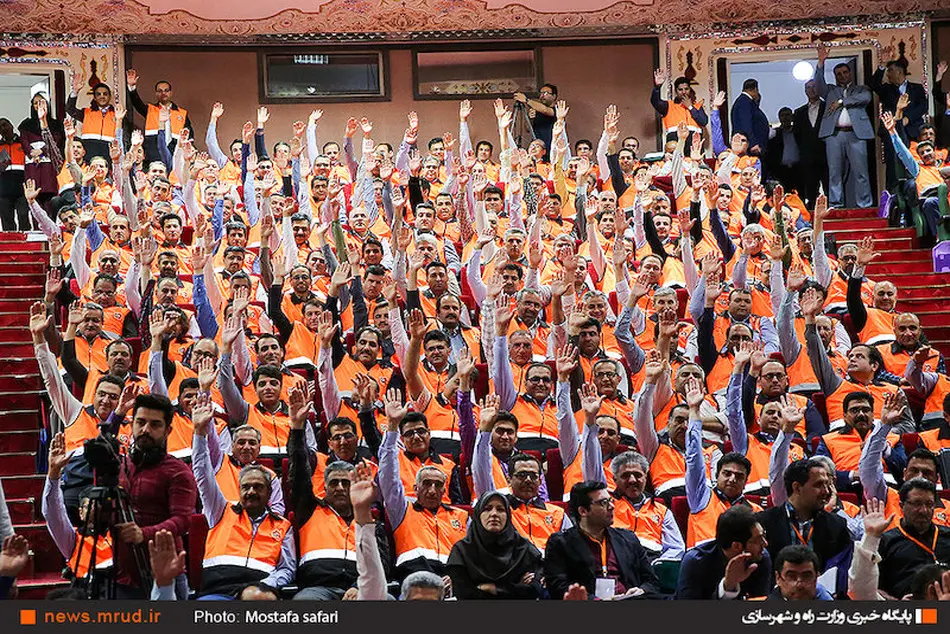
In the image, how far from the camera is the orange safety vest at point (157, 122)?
36.3 feet

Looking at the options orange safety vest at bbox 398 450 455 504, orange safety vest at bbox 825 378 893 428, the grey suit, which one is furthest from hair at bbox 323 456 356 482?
the grey suit

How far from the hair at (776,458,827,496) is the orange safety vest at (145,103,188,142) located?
7.22m

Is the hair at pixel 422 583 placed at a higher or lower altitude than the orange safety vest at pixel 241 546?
lower

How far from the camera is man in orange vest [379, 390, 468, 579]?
5039mm

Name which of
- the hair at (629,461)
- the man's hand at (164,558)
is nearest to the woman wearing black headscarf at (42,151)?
the hair at (629,461)

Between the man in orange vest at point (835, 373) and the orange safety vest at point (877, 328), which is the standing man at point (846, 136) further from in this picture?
the man in orange vest at point (835, 373)

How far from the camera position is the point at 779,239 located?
754cm

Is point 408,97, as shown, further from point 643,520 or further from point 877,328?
point 643,520

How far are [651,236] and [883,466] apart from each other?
9.45ft

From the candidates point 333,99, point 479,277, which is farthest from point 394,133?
point 479,277

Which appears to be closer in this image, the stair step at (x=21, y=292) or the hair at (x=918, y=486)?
the hair at (x=918, y=486)

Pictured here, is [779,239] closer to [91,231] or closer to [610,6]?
[91,231]

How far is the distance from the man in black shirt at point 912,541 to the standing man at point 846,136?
5.98 metres

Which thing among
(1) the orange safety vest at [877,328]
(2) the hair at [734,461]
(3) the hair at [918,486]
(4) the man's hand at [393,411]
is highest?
(1) the orange safety vest at [877,328]
